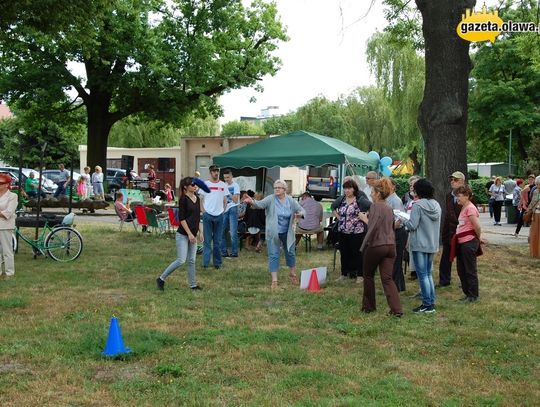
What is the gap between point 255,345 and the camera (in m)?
5.77

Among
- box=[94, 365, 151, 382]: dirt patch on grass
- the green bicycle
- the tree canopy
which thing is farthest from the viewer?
the tree canopy

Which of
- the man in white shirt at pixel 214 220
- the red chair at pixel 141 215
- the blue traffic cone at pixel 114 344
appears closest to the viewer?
the blue traffic cone at pixel 114 344

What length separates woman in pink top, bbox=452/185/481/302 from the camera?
7.87 meters

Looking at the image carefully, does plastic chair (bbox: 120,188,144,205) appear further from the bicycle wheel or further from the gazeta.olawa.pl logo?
the gazeta.olawa.pl logo

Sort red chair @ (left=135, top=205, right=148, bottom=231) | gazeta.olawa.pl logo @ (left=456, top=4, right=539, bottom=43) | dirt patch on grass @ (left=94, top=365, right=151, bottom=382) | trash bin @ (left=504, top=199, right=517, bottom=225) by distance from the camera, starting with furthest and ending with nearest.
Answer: trash bin @ (left=504, top=199, right=517, bottom=225)
red chair @ (left=135, top=205, right=148, bottom=231)
gazeta.olawa.pl logo @ (left=456, top=4, right=539, bottom=43)
dirt patch on grass @ (left=94, top=365, right=151, bottom=382)

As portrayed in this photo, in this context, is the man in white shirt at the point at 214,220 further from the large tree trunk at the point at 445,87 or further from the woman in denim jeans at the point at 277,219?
the large tree trunk at the point at 445,87

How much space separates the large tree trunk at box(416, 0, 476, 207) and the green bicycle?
23.1 ft

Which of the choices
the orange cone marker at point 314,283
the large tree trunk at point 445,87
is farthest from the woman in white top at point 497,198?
the orange cone marker at point 314,283

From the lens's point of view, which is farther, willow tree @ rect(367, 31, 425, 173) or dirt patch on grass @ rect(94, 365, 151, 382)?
willow tree @ rect(367, 31, 425, 173)

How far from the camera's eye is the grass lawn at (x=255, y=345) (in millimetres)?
4512

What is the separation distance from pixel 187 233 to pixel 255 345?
118 inches

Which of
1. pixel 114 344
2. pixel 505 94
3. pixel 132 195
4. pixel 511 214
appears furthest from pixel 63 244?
pixel 505 94

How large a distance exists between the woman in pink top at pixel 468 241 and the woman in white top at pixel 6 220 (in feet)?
20.8

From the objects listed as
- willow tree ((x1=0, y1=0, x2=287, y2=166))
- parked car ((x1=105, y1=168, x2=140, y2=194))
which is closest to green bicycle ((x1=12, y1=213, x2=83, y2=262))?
willow tree ((x1=0, y1=0, x2=287, y2=166))
